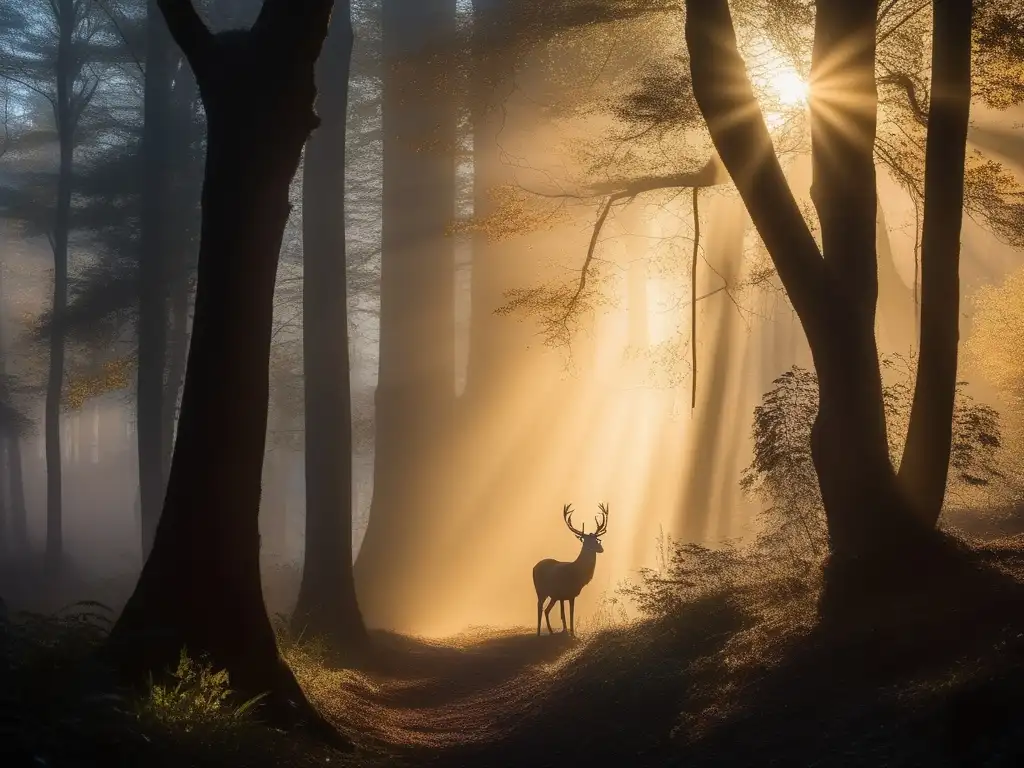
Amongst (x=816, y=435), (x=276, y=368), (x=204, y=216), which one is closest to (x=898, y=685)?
(x=816, y=435)

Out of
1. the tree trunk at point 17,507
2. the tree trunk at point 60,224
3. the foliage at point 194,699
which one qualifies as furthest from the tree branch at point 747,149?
the tree trunk at point 17,507

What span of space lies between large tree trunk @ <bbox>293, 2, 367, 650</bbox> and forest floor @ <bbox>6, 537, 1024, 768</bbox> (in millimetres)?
3650

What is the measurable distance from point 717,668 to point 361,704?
350 centimetres

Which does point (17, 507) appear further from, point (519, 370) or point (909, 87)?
point (909, 87)

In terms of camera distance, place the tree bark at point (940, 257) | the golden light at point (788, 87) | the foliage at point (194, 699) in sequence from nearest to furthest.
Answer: the foliage at point (194, 699) < the tree bark at point (940, 257) < the golden light at point (788, 87)

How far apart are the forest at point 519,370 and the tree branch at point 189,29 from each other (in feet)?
0.08

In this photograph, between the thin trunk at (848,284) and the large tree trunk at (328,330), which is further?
the large tree trunk at (328,330)

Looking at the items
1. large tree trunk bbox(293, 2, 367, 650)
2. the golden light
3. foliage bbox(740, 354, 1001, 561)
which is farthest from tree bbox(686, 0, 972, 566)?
large tree trunk bbox(293, 2, 367, 650)

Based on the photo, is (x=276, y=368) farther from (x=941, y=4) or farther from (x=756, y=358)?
(x=941, y=4)

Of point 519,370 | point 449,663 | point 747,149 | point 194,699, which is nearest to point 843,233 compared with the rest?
point 747,149

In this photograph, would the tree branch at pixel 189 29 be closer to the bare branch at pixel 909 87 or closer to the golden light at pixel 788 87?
the golden light at pixel 788 87

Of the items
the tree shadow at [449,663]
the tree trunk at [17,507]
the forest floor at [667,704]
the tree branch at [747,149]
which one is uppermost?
the tree branch at [747,149]

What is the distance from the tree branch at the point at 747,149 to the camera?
25.6 ft

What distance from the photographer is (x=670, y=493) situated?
35.6 meters
